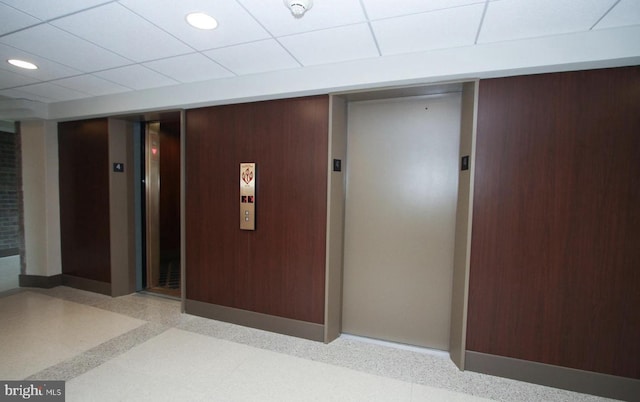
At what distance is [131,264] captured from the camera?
→ 4.42 m

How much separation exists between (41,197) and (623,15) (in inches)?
281

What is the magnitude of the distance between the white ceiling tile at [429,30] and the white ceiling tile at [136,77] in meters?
2.48

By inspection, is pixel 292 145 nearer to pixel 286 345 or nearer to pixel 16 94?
pixel 286 345

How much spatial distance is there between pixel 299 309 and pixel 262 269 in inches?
24.9

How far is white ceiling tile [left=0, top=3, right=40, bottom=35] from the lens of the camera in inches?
78.7

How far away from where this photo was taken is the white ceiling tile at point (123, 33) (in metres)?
2.04

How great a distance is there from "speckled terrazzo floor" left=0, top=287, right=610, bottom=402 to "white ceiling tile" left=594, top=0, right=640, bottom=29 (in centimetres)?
288

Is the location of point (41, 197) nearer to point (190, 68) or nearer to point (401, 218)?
point (190, 68)

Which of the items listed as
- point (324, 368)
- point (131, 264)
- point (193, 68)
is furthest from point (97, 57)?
point (324, 368)

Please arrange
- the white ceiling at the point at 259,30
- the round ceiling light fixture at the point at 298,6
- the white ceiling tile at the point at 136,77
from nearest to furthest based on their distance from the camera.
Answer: the round ceiling light fixture at the point at 298,6
the white ceiling at the point at 259,30
the white ceiling tile at the point at 136,77

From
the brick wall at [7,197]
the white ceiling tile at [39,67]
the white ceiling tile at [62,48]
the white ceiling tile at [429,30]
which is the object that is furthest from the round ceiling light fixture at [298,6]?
the brick wall at [7,197]

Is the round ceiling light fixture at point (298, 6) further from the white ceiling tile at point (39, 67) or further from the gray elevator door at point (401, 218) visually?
the white ceiling tile at point (39, 67)

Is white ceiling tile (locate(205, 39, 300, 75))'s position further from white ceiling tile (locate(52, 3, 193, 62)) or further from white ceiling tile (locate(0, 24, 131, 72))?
white ceiling tile (locate(0, 24, 131, 72))

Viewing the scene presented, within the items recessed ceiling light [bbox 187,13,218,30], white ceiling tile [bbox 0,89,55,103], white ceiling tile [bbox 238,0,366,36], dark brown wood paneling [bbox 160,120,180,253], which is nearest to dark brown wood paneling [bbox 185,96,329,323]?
white ceiling tile [bbox 238,0,366,36]
